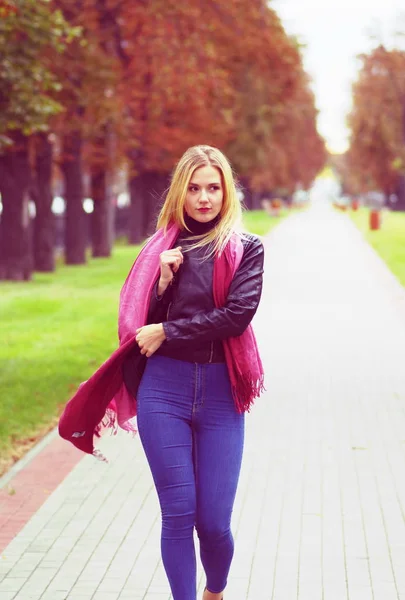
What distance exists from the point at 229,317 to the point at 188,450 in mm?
474

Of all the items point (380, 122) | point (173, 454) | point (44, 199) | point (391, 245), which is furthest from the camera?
point (380, 122)

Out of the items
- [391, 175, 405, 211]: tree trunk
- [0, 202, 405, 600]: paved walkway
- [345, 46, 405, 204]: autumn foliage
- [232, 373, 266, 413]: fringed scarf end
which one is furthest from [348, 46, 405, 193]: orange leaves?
[232, 373, 266, 413]: fringed scarf end

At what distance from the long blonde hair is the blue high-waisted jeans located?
17.5 inches

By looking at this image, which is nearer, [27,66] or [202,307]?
[202,307]

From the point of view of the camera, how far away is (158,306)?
4.20m

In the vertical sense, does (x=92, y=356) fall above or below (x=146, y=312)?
below

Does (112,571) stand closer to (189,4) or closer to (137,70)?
(189,4)

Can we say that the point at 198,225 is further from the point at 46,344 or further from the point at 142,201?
the point at 142,201

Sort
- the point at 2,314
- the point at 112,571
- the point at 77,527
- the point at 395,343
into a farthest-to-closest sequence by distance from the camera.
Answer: the point at 2,314 → the point at 395,343 → the point at 77,527 → the point at 112,571

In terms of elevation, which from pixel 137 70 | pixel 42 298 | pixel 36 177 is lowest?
pixel 42 298

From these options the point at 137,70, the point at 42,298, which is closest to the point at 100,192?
the point at 137,70

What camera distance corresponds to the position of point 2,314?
1645cm

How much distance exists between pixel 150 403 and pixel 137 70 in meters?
24.0

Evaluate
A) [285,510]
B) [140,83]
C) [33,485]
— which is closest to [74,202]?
[140,83]
